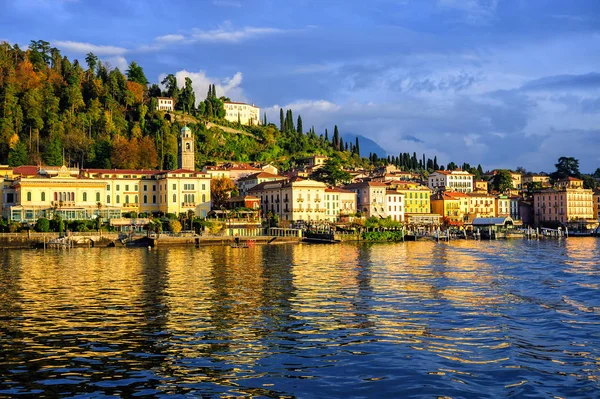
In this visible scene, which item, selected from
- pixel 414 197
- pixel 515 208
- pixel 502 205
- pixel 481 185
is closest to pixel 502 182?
pixel 481 185

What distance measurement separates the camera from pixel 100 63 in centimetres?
13412

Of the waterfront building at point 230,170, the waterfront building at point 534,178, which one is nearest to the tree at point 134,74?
the waterfront building at point 230,170

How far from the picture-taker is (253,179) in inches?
4136

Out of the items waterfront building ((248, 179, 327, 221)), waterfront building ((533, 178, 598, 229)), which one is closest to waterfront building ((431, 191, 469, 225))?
waterfront building ((533, 178, 598, 229))

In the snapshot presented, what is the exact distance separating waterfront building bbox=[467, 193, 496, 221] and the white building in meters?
56.3

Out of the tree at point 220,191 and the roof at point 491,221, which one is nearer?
the tree at point 220,191

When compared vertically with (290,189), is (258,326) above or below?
below

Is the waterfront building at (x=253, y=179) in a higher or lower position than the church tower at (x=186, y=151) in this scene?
lower

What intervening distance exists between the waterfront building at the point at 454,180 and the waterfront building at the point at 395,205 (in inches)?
1030

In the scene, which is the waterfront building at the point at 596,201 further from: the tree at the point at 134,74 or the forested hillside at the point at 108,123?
the tree at the point at 134,74

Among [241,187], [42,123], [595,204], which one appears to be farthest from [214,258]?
[595,204]

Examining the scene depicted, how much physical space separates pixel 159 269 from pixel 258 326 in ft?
72.5

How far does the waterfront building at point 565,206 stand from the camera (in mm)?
123938

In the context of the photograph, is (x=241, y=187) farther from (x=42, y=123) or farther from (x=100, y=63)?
(x=100, y=63)
